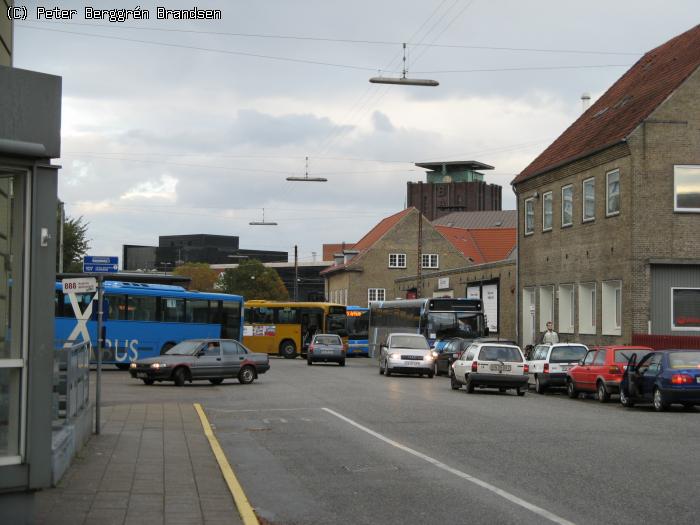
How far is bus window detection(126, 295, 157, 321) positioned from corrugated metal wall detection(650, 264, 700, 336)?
19.3 metres

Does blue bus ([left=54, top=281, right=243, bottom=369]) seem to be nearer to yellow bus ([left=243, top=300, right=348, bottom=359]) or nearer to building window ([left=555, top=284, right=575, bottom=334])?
building window ([left=555, top=284, right=575, bottom=334])

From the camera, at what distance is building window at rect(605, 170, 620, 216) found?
39588 millimetres

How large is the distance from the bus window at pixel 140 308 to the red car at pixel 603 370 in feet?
64.7

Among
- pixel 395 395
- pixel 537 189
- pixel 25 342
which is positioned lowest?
pixel 395 395

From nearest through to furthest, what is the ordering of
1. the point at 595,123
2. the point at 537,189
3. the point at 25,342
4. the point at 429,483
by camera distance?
the point at 25,342, the point at 429,483, the point at 595,123, the point at 537,189

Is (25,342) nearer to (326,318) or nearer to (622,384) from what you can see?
(622,384)

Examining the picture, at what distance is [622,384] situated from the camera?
24.8 metres

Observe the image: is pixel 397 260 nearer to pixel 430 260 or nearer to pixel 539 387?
pixel 430 260

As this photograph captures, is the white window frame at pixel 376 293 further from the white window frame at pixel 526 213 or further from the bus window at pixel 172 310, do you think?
the bus window at pixel 172 310

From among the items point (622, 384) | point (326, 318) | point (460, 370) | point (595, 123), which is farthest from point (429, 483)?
point (326, 318)

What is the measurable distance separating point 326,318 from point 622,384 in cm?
4062

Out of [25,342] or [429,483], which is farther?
[429,483]

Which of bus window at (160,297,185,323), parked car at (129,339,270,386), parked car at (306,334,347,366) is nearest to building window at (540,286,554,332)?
parked car at (306,334,347,366)

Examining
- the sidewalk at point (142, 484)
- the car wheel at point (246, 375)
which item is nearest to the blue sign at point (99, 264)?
the sidewalk at point (142, 484)
